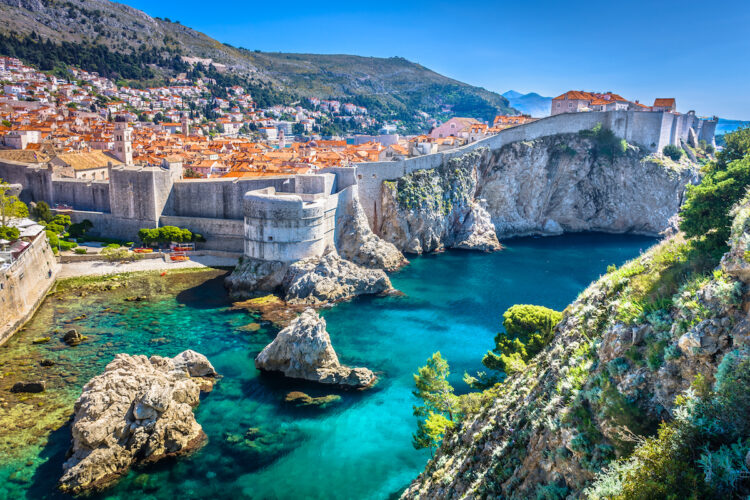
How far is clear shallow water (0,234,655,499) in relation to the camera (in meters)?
13.3

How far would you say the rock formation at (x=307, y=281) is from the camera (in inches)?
1031

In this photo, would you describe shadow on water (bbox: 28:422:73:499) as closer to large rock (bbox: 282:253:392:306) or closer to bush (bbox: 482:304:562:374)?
bush (bbox: 482:304:562:374)

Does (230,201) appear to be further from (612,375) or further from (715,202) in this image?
(612,375)

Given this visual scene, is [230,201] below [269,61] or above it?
below

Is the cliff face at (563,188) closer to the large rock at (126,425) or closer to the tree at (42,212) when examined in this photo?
the tree at (42,212)

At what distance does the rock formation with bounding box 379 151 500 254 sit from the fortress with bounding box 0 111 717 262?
38.5 inches

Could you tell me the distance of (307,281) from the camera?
1038 inches

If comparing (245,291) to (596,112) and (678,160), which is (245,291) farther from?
(678,160)

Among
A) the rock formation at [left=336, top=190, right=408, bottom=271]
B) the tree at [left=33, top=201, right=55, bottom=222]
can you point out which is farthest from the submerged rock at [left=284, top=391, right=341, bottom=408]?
the tree at [left=33, top=201, right=55, bottom=222]

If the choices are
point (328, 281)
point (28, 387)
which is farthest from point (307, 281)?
point (28, 387)

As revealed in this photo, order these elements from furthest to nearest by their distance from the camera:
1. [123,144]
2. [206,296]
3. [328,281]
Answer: [123,144] → [328,281] → [206,296]

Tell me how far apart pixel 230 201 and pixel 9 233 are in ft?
37.1

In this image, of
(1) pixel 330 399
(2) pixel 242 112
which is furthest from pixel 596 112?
(2) pixel 242 112

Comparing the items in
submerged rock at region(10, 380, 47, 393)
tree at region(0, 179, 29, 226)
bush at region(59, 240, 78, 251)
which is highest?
tree at region(0, 179, 29, 226)
